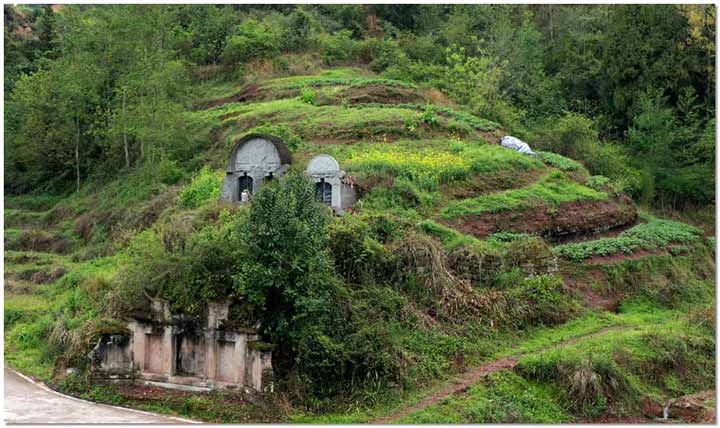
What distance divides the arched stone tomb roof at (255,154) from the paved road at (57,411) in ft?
29.9

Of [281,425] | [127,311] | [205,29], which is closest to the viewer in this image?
[281,425]

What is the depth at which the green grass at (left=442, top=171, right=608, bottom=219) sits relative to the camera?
26.4m

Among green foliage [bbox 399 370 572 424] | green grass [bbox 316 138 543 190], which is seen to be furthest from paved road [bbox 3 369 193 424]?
green grass [bbox 316 138 543 190]

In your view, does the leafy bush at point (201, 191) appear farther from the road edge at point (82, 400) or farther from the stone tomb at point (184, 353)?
the stone tomb at point (184, 353)

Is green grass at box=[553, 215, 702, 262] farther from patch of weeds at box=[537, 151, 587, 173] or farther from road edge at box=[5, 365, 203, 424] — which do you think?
road edge at box=[5, 365, 203, 424]

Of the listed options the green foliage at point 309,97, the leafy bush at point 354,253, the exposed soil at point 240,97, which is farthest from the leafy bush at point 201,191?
the exposed soil at point 240,97

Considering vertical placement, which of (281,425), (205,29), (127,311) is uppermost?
(205,29)

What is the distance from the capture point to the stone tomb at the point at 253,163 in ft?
87.2

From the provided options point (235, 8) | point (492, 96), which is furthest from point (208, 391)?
point (235, 8)

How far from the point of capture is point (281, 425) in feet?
56.4

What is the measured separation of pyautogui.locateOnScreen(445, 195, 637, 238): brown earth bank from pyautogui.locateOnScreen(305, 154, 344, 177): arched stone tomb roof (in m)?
3.43

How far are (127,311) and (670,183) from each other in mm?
23537

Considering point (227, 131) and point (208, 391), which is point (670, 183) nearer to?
point (227, 131)

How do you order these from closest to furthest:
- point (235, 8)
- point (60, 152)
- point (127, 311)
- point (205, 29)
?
point (127, 311) → point (60, 152) → point (205, 29) → point (235, 8)
